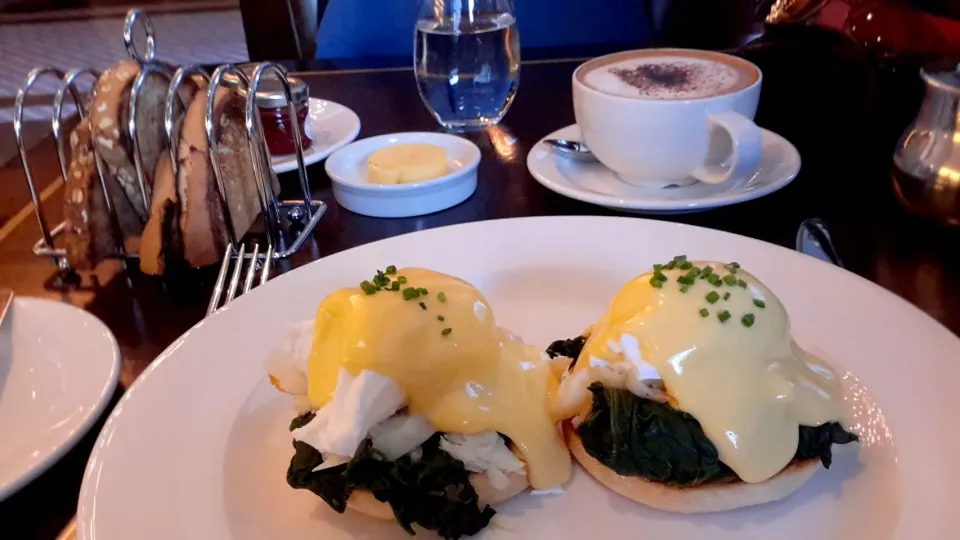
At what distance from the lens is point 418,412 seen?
0.82 m

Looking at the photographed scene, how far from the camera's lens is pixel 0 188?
165cm

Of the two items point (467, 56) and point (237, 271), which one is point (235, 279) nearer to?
point (237, 271)

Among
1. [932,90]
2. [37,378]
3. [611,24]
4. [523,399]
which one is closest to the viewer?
[523,399]

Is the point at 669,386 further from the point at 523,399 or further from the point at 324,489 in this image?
the point at 324,489

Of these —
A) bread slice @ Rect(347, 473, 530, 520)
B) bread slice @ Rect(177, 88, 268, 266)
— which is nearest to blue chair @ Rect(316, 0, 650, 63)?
bread slice @ Rect(177, 88, 268, 266)

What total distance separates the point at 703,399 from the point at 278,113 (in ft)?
3.76

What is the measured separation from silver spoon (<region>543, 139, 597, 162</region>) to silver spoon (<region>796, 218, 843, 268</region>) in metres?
0.46

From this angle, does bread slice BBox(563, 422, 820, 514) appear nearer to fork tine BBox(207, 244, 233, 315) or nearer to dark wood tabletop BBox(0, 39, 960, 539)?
dark wood tabletop BBox(0, 39, 960, 539)

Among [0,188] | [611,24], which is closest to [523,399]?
[0,188]

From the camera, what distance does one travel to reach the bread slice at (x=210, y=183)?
1172 mm

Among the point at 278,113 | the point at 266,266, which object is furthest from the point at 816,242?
the point at 278,113

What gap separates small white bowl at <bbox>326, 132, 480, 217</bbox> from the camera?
1372 mm

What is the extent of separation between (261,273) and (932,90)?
112cm

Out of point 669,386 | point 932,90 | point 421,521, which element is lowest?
point 421,521
